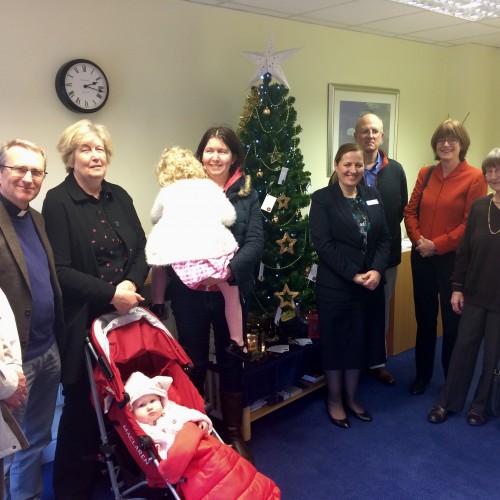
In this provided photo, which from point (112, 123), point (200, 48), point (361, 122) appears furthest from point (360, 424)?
point (200, 48)

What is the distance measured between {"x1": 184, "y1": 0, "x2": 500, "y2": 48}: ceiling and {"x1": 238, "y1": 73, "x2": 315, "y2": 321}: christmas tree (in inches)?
24.7

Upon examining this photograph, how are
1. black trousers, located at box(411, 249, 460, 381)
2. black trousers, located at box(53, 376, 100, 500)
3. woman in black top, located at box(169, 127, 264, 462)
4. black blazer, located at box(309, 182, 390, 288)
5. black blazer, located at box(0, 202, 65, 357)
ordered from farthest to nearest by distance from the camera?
black trousers, located at box(411, 249, 460, 381) < black blazer, located at box(309, 182, 390, 288) < woman in black top, located at box(169, 127, 264, 462) < black trousers, located at box(53, 376, 100, 500) < black blazer, located at box(0, 202, 65, 357)

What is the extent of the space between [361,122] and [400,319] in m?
1.76

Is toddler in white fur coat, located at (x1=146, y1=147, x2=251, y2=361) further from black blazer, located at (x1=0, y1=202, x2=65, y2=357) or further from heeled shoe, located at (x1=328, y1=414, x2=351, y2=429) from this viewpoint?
heeled shoe, located at (x1=328, y1=414, x2=351, y2=429)

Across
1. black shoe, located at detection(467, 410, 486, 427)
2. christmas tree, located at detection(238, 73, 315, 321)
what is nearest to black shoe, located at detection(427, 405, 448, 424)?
black shoe, located at detection(467, 410, 486, 427)

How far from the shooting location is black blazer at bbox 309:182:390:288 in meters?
2.92

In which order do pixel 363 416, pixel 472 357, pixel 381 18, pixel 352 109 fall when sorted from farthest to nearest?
pixel 352 109 → pixel 381 18 → pixel 363 416 → pixel 472 357

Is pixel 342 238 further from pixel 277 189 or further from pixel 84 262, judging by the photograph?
pixel 84 262

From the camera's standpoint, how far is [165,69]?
Result: 3266 millimetres

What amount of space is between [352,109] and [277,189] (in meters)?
1.71

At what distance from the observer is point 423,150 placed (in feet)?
17.1

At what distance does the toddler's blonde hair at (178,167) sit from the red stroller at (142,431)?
669 mm

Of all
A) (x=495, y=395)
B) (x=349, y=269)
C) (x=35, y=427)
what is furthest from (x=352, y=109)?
(x=35, y=427)

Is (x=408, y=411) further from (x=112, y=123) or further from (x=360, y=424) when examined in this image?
(x=112, y=123)
